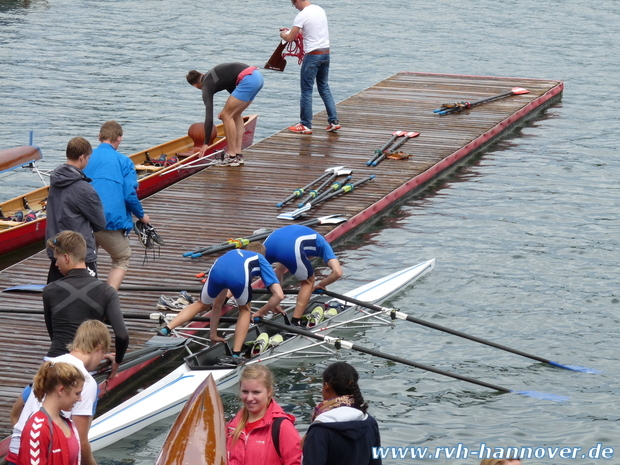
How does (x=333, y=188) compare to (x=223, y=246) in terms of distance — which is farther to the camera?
(x=333, y=188)

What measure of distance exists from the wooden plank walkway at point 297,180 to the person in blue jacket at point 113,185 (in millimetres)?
1064

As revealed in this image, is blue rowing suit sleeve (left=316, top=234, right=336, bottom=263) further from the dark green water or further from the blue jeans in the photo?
the blue jeans

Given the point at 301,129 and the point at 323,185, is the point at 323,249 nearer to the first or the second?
the point at 323,185

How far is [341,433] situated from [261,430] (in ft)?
2.53

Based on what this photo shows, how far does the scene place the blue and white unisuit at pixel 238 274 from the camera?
946 cm

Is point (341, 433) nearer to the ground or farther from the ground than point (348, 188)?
farther from the ground

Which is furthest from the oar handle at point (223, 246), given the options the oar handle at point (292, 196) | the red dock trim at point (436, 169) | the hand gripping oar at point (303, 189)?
the hand gripping oar at point (303, 189)

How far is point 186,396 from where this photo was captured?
9086mm

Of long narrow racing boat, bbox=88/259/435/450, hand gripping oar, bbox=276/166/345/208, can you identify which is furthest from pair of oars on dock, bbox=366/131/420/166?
long narrow racing boat, bbox=88/259/435/450

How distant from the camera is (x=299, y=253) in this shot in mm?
10445

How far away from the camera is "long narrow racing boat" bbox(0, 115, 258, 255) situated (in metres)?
13.8

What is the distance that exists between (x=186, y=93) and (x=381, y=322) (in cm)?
1565

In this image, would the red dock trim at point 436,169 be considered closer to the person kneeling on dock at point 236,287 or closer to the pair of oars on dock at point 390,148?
the pair of oars on dock at point 390,148

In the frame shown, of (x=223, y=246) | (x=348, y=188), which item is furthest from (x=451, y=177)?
(x=223, y=246)
